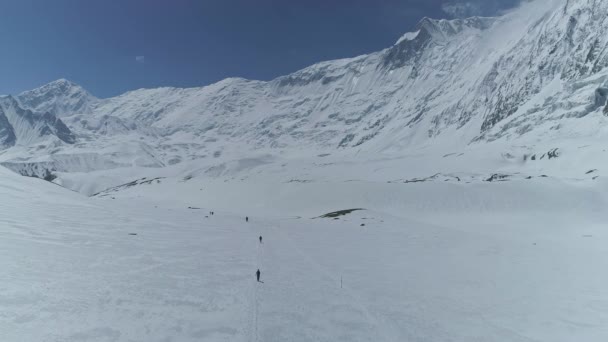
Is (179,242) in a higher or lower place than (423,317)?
higher

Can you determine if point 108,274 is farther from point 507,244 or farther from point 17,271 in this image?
point 507,244

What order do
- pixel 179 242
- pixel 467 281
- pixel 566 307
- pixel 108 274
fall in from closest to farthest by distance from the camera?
pixel 108 274 → pixel 566 307 → pixel 467 281 → pixel 179 242

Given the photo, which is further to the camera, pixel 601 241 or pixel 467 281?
pixel 601 241

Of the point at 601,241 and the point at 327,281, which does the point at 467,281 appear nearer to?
the point at 327,281

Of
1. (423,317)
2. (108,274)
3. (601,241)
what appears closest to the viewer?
(423,317)

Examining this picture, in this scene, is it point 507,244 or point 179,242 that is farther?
point 507,244

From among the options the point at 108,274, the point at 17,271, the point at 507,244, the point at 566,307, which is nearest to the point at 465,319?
the point at 566,307

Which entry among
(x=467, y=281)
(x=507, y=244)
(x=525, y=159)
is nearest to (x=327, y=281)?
(x=467, y=281)

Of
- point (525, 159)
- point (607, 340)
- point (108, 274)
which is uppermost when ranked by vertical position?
point (525, 159)

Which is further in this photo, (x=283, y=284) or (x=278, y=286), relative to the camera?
(x=283, y=284)
